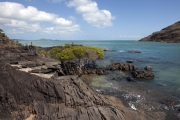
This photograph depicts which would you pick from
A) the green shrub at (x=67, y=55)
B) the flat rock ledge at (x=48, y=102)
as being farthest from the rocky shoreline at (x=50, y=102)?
the green shrub at (x=67, y=55)

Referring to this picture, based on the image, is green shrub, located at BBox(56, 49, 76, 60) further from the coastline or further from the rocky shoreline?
the coastline

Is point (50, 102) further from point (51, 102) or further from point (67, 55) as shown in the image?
point (67, 55)

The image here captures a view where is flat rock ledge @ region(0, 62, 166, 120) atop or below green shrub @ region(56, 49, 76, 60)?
below

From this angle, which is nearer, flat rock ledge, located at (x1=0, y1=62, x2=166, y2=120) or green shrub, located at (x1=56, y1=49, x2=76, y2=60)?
flat rock ledge, located at (x1=0, y1=62, x2=166, y2=120)

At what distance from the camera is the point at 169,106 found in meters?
32.2

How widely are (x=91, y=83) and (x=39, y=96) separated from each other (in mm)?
22640

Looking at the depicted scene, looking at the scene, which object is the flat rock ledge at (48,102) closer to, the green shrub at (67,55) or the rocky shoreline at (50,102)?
the rocky shoreline at (50,102)

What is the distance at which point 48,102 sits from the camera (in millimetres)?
23781

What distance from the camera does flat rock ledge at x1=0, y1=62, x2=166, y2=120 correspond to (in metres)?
21.4

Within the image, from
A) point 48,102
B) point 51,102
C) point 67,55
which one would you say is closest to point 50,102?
point 51,102

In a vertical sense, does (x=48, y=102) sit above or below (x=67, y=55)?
below

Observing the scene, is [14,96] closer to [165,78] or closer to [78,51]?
[78,51]

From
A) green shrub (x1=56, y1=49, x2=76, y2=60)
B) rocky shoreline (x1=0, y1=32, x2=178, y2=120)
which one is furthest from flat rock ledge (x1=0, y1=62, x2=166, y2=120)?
green shrub (x1=56, y1=49, x2=76, y2=60)

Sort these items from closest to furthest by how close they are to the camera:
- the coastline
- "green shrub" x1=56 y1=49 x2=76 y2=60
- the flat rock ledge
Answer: the flat rock ledge, the coastline, "green shrub" x1=56 y1=49 x2=76 y2=60
